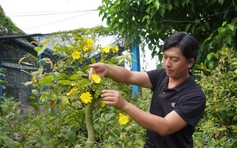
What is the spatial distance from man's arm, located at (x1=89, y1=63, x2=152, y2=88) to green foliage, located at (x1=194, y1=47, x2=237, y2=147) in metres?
0.85

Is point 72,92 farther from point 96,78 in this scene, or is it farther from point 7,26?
point 7,26

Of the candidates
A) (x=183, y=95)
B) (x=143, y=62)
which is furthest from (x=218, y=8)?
(x=183, y=95)

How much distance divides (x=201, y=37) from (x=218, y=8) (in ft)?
1.26

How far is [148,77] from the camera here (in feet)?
6.46

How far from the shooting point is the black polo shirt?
161cm

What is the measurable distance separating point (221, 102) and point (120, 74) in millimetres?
1299

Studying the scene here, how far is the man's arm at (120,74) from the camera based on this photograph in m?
1.61

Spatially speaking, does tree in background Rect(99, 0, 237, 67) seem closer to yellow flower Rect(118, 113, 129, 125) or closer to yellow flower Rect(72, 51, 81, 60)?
yellow flower Rect(72, 51, 81, 60)

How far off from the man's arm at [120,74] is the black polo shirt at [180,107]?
0.11 metres

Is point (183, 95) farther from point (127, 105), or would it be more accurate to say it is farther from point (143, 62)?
point (143, 62)

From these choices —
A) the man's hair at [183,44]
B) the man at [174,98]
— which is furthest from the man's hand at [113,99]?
the man's hair at [183,44]

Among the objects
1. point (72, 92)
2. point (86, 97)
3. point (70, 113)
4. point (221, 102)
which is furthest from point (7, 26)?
point (86, 97)

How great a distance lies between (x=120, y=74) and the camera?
1795mm

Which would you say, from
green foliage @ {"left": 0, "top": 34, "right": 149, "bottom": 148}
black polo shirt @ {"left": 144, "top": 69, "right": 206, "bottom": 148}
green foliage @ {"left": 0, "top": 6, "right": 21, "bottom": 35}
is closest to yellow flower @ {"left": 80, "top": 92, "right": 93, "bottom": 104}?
green foliage @ {"left": 0, "top": 34, "right": 149, "bottom": 148}
